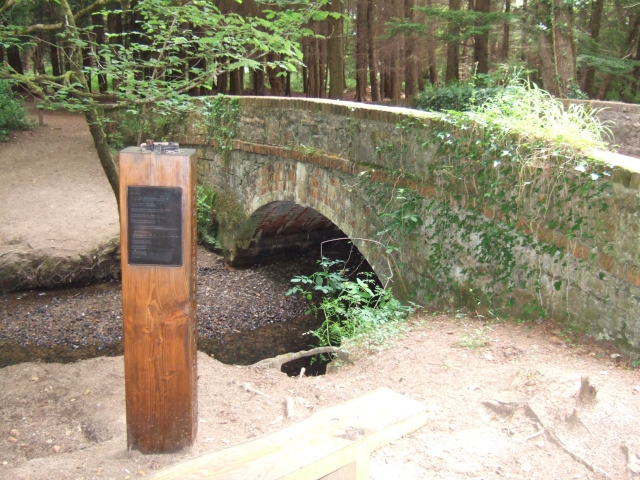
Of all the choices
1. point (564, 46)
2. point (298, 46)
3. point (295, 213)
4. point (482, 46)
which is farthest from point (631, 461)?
point (482, 46)

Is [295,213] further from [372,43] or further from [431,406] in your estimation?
[372,43]

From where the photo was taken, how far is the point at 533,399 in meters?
3.34

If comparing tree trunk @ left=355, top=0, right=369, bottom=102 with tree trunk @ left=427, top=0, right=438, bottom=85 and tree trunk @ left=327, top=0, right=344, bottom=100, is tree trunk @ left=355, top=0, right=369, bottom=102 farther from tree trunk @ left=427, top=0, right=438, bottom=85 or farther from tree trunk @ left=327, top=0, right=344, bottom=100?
tree trunk @ left=327, top=0, right=344, bottom=100

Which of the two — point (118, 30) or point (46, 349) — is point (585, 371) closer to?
point (46, 349)

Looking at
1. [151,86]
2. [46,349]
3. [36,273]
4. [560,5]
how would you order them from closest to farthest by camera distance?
[151,86] → [46,349] → [36,273] → [560,5]

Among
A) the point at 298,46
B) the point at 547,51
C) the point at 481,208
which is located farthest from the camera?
the point at 547,51

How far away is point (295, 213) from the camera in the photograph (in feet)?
35.3

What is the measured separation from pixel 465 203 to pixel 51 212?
806 cm

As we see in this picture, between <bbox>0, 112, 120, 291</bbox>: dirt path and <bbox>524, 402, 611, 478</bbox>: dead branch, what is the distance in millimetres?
7945

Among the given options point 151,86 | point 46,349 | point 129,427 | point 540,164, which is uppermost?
point 151,86

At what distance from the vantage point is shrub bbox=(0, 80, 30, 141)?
13730mm

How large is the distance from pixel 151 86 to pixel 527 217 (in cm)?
374

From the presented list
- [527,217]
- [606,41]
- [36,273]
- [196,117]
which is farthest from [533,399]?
[606,41]

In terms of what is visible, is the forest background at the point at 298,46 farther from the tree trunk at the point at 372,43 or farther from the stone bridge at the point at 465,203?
the stone bridge at the point at 465,203
